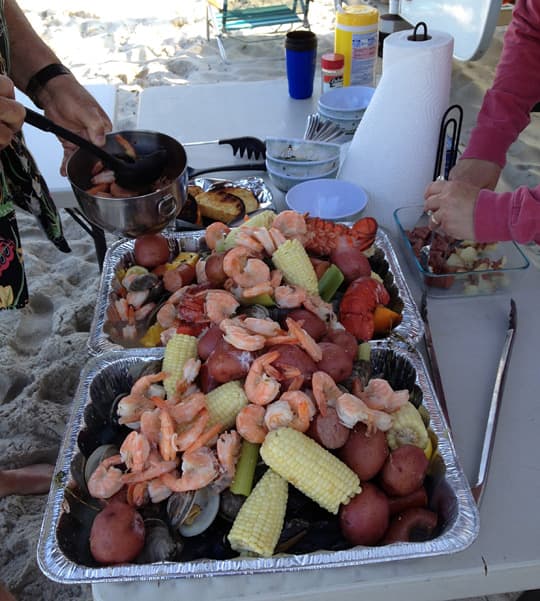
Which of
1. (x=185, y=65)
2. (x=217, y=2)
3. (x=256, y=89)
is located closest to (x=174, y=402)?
(x=256, y=89)

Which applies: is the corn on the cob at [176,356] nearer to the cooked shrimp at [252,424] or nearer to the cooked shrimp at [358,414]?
the cooked shrimp at [252,424]

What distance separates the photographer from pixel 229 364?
40.3 inches

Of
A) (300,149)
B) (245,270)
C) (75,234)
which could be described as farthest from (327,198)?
(75,234)

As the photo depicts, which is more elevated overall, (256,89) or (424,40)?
(424,40)

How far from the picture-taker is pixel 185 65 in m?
4.59

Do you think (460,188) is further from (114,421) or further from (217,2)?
(217,2)

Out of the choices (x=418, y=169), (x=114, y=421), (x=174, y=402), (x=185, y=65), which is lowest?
(x=185, y=65)

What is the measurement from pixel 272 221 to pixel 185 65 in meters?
3.66

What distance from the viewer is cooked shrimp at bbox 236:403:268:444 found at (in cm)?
95

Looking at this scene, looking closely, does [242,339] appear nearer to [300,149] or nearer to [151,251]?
[151,251]

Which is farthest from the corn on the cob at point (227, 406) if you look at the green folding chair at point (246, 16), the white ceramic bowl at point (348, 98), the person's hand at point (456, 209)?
the green folding chair at point (246, 16)

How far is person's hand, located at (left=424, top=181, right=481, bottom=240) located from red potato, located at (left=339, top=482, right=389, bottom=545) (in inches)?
27.4

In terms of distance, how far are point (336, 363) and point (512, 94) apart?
3.54 feet

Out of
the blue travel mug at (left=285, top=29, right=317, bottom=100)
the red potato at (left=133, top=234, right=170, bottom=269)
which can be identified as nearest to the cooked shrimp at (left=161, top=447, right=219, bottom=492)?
the red potato at (left=133, top=234, right=170, bottom=269)
